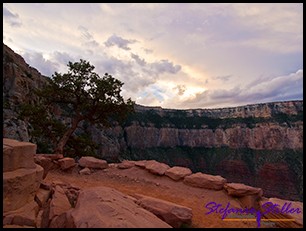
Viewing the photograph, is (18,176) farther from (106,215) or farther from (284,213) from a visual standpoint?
(284,213)

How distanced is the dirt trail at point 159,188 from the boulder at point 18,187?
4580 mm

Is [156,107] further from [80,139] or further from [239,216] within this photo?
[239,216]

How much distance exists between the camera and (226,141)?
112 metres

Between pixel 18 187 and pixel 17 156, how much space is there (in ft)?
3.91

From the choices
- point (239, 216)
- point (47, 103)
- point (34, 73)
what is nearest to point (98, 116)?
point (47, 103)

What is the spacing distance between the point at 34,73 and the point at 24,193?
53.3 meters

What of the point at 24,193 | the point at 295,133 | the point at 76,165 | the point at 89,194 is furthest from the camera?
the point at 295,133

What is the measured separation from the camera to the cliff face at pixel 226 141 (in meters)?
81.9

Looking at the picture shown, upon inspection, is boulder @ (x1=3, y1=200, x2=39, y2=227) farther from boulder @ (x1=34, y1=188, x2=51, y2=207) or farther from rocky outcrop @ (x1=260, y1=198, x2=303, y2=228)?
rocky outcrop @ (x1=260, y1=198, x2=303, y2=228)

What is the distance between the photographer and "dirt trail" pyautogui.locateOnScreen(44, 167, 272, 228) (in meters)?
9.58

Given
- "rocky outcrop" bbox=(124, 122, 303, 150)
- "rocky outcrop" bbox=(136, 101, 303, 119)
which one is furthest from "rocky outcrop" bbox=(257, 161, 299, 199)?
"rocky outcrop" bbox=(136, 101, 303, 119)

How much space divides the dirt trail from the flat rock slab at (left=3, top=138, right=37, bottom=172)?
4.37 m

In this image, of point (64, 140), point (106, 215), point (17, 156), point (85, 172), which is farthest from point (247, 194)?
point (64, 140)

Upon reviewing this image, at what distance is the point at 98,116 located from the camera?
24.7 meters
